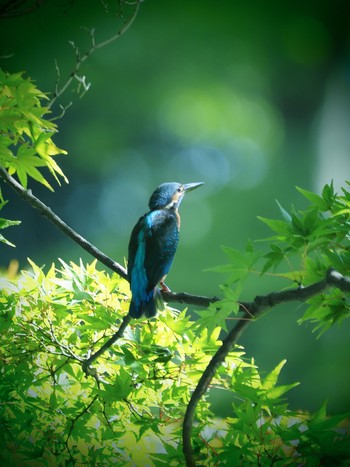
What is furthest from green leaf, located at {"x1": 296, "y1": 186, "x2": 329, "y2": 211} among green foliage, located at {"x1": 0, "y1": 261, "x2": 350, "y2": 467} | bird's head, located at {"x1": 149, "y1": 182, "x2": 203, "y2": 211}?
bird's head, located at {"x1": 149, "y1": 182, "x2": 203, "y2": 211}

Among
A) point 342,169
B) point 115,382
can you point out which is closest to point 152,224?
point 115,382

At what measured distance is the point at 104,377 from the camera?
3.20ft

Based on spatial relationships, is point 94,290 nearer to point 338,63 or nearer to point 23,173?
point 23,173

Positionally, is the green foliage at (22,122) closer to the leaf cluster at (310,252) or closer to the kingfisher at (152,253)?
the kingfisher at (152,253)

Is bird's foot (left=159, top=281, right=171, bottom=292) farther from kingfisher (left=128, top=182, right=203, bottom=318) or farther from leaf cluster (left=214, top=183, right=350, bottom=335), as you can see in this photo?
leaf cluster (left=214, top=183, right=350, bottom=335)

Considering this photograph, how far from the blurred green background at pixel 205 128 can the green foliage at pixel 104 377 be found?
0.78 meters

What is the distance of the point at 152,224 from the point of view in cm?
111

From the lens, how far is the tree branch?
24.6 inches

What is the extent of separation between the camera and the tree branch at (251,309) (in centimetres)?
63

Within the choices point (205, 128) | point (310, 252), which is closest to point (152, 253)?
point (310, 252)

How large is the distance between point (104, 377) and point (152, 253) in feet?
0.83

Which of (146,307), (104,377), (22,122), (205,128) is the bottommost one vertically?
(104,377)

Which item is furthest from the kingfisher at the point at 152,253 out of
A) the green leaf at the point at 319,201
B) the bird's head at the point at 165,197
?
the green leaf at the point at 319,201

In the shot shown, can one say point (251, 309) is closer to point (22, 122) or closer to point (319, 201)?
point (319, 201)
